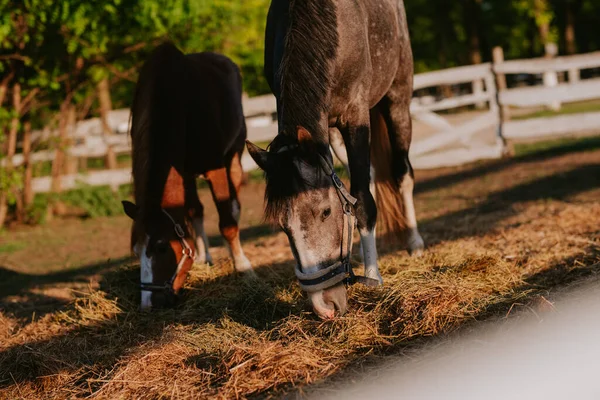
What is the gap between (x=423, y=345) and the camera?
304 centimetres

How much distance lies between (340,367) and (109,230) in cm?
751

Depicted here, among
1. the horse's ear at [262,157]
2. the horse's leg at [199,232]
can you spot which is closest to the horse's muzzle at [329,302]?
the horse's ear at [262,157]

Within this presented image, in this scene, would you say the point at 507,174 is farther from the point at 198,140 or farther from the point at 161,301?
the point at 161,301

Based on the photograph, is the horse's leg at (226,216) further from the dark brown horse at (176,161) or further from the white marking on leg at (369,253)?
the white marking on leg at (369,253)

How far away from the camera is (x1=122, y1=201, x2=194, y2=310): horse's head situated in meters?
4.70

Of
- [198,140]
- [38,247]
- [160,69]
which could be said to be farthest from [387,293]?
[38,247]

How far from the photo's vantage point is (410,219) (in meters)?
5.61

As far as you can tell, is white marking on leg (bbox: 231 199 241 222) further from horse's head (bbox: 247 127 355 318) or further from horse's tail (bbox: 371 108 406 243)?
horse's head (bbox: 247 127 355 318)

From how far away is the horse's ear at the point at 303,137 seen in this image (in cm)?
352

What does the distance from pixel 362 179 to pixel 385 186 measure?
1269mm

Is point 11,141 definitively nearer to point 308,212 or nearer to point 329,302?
point 308,212


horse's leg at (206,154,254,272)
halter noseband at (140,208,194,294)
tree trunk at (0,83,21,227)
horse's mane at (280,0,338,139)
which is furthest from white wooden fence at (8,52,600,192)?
horse's mane at (280,0,338,139)

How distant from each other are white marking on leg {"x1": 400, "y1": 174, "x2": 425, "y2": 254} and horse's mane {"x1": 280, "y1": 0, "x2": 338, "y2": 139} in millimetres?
1899

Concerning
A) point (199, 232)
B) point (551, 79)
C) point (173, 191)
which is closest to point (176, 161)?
point (173, 191)
